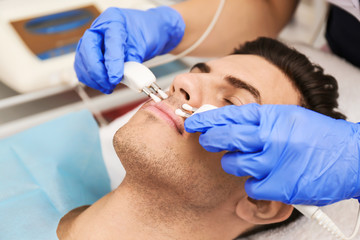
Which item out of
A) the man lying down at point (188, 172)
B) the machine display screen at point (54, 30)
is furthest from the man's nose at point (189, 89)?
the machine display screen at point (54, 30)

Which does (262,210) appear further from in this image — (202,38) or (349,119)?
(202,38)

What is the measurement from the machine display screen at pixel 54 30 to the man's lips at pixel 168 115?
0.77 meters

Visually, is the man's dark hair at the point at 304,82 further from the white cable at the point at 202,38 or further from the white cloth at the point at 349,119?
the white cable at the point at 202,38

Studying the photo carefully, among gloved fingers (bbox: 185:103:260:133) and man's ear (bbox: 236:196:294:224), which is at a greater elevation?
gloved fingers (bbox: 185:103:260:133)

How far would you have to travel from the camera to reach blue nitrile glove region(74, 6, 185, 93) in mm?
1072

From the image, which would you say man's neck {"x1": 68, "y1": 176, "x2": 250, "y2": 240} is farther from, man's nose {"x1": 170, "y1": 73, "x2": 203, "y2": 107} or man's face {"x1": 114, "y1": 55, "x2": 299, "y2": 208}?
man's nose {"x1": 170, "y1": 73, "x2": 203, "y2": 107}

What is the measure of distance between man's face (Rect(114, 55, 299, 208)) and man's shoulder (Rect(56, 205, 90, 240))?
275mm

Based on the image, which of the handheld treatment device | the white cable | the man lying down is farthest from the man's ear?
the white cable

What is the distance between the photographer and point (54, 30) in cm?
156

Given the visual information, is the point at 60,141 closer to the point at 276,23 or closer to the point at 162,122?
the point at 162,122

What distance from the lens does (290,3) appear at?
1592 mm

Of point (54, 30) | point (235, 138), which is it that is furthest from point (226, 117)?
point (54, 30)

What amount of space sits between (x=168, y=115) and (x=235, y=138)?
0.68 ft

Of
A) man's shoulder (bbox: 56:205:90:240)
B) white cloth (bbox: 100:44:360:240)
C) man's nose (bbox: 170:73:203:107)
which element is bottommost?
man's shoulder (bbox: 56:205:90:240)
